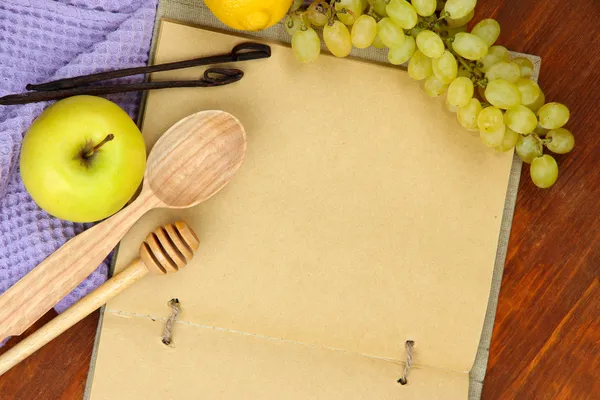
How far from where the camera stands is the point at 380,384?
0.70 meters

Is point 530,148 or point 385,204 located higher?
point 530,148

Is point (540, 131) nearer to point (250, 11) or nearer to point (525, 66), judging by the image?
point (525, 66)

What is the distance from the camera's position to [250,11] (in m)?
0.58

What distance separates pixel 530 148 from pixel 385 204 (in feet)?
0.54

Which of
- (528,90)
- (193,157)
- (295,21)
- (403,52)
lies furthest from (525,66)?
(193,157)

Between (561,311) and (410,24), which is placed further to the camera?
(561,311)

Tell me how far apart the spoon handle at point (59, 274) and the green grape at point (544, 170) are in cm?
42

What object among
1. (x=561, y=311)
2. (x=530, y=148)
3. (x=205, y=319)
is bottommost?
(x=205, y=319)

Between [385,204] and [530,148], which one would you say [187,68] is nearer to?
[385,204]

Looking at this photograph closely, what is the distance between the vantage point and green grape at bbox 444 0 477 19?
2.02 feet

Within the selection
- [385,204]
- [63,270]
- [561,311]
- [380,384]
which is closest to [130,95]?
[63,270]

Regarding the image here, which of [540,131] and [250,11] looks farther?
[540,131]

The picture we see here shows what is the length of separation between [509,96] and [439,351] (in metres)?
0.29

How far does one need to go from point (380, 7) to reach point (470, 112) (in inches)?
5.5
